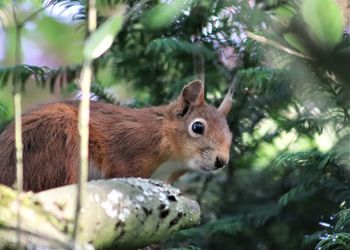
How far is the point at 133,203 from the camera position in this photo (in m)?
1.32

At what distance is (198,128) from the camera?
2621 mm

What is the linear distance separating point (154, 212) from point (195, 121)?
4.26 ft

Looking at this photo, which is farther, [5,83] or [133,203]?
[5,83]

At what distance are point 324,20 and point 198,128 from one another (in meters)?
2.03

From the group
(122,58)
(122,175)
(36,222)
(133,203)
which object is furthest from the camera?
(122,58)

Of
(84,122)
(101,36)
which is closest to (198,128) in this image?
(84,122)

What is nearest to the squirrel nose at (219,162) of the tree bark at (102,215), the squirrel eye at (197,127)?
the squirrel eye at (197,127)

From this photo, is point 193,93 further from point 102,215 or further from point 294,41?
point 294,41

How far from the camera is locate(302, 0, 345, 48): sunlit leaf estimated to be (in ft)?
1.91

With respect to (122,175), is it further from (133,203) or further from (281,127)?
(133,203)

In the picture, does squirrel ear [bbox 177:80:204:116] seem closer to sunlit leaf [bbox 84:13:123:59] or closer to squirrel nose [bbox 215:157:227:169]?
squirrel nose [bbox 215:157:227:169]

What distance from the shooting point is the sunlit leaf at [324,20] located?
0.58 m

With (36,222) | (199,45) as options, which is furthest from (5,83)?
(36,222)

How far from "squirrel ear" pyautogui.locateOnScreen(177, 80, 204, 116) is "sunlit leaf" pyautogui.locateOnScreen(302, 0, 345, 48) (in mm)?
1888
